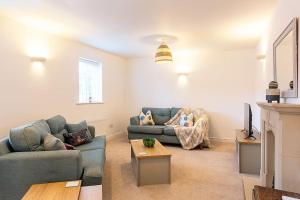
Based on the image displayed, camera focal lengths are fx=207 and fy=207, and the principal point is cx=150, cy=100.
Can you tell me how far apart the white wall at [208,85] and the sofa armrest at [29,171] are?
420 cm

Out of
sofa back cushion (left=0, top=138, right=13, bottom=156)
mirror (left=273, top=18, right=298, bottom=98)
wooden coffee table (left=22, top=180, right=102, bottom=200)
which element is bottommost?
wooden coffee table (left=22, top=180, right=102, bottom=200)

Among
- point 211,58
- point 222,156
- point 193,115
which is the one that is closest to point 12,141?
point 222,156

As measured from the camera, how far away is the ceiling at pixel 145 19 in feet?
8.68

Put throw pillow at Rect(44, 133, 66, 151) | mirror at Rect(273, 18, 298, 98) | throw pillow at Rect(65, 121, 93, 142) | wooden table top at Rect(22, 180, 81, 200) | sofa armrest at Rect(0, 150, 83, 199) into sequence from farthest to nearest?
throw pillow at Rect(65, 121, 93, 142), throw pillow at Rect(44, 133, 66, 151), sofa armrest at Rect(0, 150, 83, 199), mirror at Rect(273, 18, 298, 98), wooden table top at Rect(22, 180, 81, 200)

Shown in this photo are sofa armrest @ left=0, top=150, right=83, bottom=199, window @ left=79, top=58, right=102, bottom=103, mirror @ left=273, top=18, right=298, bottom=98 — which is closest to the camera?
mirror @ left=273, top=18, right=298, bottom=98

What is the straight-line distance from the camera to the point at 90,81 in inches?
202

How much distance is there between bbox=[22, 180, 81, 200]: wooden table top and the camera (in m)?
1.71

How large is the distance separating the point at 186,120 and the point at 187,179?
218 centimetres

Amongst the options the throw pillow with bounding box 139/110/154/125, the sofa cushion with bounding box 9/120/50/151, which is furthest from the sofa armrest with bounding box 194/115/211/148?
the sofa cushion with bounding box 9/120/50/151

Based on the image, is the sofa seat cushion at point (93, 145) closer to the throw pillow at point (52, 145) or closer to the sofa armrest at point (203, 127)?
the throw pillow at point (52, 145)

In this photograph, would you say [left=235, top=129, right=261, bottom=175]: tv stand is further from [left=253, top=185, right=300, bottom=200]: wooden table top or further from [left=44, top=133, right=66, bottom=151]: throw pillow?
[left=44, top=133, right=66, bottom=151]: throw pillow

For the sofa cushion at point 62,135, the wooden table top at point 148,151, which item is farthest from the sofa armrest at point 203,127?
the sofa cushion at point 62,135

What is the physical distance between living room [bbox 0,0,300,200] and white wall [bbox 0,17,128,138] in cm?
2

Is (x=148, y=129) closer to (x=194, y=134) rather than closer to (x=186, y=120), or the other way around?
(x=186, y=120)
